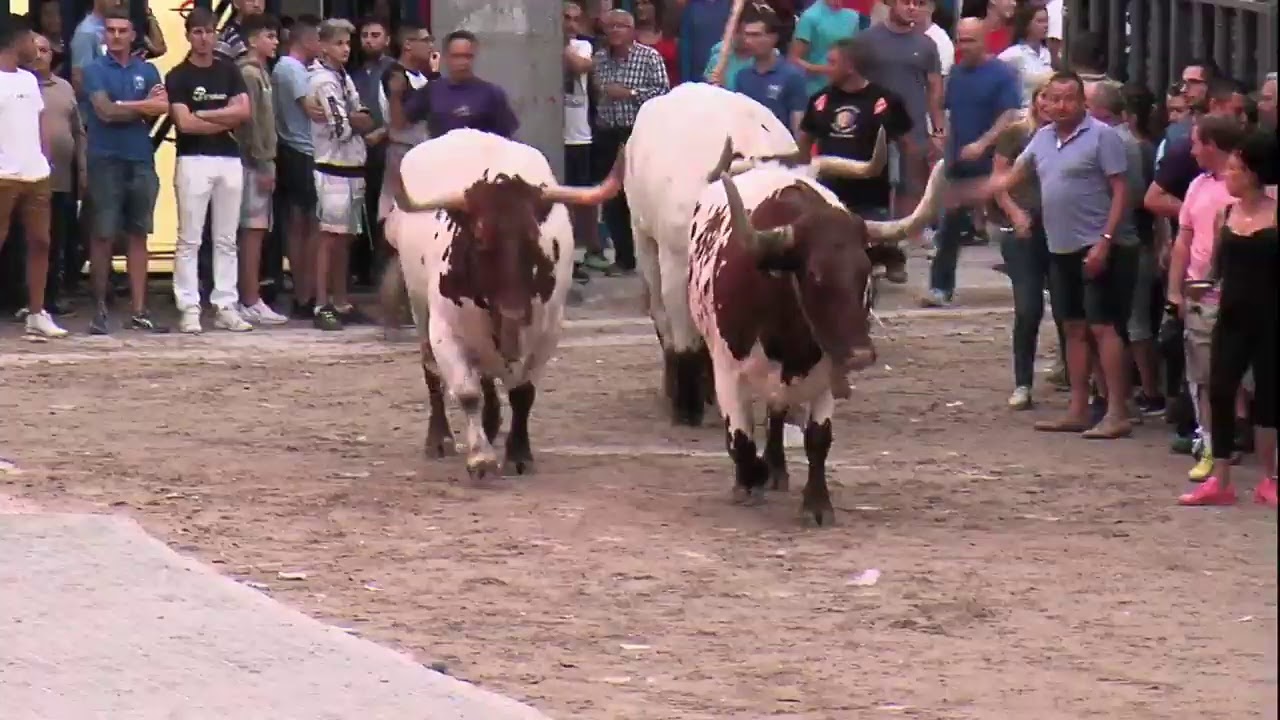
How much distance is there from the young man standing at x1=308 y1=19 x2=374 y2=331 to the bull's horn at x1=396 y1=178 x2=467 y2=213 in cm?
480

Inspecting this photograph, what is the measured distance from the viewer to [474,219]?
1106 centimetres

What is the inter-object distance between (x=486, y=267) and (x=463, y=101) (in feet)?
12.3

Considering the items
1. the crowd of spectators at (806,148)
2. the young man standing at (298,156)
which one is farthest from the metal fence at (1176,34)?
the young man standing at (298,156)

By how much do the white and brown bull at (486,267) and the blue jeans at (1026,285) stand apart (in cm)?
252

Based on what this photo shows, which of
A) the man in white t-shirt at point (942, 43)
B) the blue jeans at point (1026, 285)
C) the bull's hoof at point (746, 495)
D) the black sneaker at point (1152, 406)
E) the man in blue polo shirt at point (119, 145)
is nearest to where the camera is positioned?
the bull's hoof at point (746, 495)

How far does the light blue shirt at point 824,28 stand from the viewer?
18172 millimetres

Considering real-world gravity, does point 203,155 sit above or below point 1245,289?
below

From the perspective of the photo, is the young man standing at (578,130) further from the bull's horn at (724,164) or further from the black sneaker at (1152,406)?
the bull's horn at (724,164)

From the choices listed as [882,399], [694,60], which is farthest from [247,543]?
[694,60]

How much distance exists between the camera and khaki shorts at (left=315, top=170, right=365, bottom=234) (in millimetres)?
16391

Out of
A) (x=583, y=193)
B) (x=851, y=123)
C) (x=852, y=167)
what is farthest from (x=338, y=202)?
(x=852, y=167)

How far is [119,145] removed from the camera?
51.6 feet

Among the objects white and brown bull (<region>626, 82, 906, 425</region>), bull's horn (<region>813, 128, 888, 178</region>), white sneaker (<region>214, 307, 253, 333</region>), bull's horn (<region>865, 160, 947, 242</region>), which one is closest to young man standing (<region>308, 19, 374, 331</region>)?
white sneaker (<region>214, 307, 253, 333</region>)

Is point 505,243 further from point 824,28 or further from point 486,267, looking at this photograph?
point 824,28
